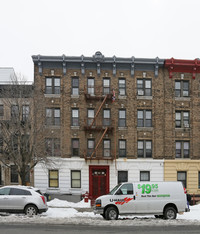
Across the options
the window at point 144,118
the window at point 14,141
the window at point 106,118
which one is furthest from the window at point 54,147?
the window at point 144,118

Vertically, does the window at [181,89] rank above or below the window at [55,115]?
above

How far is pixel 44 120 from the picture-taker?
26406 millimetres

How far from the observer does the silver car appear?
58.4 feet

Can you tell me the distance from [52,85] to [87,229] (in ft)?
61.7

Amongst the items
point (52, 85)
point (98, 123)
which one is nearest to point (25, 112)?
point (52, 85)

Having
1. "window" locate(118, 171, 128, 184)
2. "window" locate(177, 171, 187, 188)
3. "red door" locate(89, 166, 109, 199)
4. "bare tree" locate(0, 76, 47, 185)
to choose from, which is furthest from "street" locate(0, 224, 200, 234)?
"window" locate(177, 171, 187, 188)

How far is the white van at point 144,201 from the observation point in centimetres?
1716

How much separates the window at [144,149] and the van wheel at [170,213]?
44.9 feet

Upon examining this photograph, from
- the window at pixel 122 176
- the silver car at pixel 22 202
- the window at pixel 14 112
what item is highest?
the window at pixel 14 112

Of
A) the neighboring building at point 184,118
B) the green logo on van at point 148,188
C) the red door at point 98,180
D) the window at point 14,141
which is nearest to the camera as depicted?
the green logo on van at point 148,188

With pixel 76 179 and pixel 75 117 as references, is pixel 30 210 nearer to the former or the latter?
pixel 76 179

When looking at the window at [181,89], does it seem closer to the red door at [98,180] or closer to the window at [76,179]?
the red door at [98,180]

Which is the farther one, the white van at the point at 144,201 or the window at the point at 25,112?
the window at the point at 25,112

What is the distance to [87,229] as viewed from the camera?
561 inches
